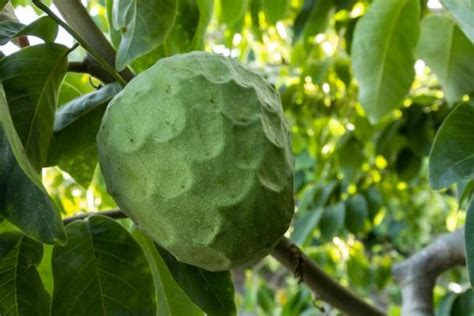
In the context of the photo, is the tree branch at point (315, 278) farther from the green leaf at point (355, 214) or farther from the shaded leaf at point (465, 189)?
the green leaf at point (355, 214)

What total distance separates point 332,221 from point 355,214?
0.35ft

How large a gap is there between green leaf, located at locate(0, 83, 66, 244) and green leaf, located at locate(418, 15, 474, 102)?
0.99 m

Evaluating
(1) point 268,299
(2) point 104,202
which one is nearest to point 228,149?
(2) point 104,202

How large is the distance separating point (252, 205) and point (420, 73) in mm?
2992

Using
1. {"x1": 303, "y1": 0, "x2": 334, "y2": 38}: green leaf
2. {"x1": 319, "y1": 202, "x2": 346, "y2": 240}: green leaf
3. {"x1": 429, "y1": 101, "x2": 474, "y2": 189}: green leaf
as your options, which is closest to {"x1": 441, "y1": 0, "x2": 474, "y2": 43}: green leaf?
{"x1": 429, "y1": 101, "x2": 474, "y2": 189}: green leaf

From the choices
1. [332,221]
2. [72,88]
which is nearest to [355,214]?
[332,221]

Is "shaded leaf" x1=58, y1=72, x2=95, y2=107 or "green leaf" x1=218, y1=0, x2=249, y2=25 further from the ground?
"shaded leaf" x1=58, y1=72, x2=95, y2=107

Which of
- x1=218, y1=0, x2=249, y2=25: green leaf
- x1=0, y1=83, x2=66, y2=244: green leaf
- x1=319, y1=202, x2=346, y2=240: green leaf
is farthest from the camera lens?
x1=319, y1=202, x2=346, y2=240: green leaf

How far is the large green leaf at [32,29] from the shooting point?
942 millimetres

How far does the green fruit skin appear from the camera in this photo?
31.7 inches

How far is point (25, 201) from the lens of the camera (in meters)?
0.74

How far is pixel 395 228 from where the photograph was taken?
14.0 feet

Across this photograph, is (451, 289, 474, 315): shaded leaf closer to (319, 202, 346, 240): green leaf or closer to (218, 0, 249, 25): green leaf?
(319, 202, 346, 240): green leaf

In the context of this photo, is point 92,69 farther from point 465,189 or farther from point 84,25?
point 465,189
